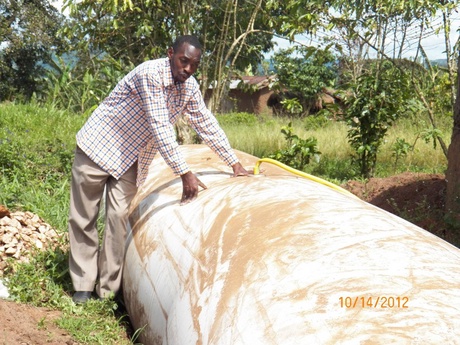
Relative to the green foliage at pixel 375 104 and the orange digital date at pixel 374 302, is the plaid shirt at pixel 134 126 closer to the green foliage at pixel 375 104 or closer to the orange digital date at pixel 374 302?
the orange digital date at pixel 374 302

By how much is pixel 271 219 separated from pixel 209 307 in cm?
48

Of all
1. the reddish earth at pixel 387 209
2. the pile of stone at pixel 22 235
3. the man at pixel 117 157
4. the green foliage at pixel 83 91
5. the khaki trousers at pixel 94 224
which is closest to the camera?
the reddish earth at pixel 387 209

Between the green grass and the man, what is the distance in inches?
9.3

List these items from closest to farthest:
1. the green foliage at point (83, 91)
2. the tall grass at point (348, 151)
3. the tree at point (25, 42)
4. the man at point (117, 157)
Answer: the man at point (117, 157) → the tall grass at point (348, 151) → the green foliage at point (83, 91) → the tree at point (25, 42)

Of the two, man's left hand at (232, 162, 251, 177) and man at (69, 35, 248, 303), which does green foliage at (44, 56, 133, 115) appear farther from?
man's left hand at (232, 162, 251, 177)

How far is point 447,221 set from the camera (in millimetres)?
5129

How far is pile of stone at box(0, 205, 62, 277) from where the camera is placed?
4516 millimetres

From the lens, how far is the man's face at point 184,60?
3.60 meters

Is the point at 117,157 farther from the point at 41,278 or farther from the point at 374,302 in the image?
the point at 374,302

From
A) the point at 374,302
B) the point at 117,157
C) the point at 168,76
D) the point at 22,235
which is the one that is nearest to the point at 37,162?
the point at 22,235

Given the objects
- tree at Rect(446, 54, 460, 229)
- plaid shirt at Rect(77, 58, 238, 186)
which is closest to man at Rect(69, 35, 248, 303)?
plaid shirt at Rect(77, 58, 238, 186)

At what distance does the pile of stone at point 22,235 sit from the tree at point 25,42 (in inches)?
699

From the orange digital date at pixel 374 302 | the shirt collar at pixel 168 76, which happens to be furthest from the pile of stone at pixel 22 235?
the orange digital date at pixel 374 302

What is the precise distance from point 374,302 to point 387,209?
4584 millimetres
